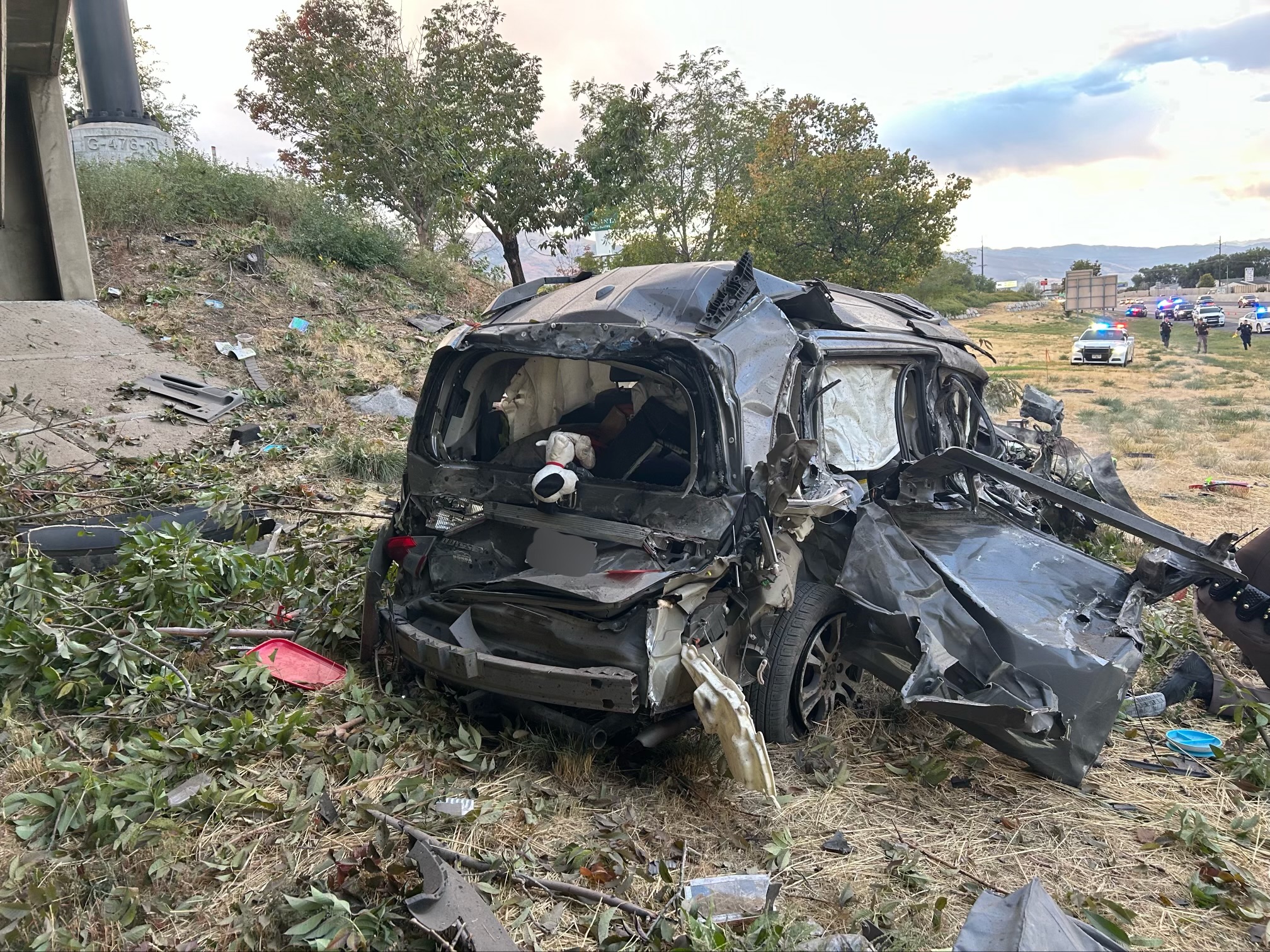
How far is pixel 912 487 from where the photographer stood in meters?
4.58

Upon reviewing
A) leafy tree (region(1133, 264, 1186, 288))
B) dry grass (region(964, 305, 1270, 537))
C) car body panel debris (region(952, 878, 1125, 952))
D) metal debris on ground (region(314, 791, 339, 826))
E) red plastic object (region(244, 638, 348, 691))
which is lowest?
dry grass (region(964, 305, 1270, 537))

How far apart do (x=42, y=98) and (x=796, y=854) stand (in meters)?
11.1

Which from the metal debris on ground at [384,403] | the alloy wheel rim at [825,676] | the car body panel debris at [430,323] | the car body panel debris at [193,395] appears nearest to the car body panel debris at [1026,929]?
the alloy wheel rim at [825,676]

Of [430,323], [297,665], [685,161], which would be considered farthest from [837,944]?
[685,161]

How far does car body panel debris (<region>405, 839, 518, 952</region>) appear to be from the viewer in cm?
245

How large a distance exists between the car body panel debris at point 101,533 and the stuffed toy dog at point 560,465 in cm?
225

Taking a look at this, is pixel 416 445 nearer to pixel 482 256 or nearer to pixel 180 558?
pixel 180 558

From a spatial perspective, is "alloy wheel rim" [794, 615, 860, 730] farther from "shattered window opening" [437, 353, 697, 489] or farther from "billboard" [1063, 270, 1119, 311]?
"billboard" [1063, 270, 1119, 311]

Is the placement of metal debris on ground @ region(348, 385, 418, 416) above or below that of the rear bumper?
above

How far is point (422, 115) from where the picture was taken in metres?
16.3

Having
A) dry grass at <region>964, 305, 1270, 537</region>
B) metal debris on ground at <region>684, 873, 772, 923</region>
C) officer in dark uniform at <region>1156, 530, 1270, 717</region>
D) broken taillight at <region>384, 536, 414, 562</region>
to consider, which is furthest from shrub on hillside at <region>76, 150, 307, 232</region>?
officer in dark uniform at <region>1156, 530, 1270, 717</region>

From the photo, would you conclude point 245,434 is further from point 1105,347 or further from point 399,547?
point 1105,347

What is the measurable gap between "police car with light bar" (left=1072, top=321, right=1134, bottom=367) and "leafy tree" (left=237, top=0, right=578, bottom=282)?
15914 millimetres

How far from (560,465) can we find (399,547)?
942 millimetres
